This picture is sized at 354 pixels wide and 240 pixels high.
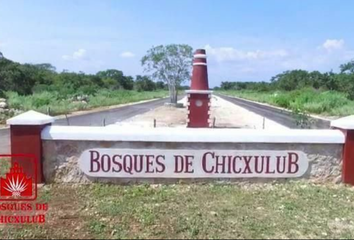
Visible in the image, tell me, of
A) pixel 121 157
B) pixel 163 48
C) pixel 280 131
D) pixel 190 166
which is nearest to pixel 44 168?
pixel 121 157

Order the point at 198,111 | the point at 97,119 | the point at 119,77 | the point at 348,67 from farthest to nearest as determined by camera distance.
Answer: the point at 119,77 < the point at 348,67 < the point at 97,119 < the point at 198,111

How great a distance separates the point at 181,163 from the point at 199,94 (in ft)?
19.2

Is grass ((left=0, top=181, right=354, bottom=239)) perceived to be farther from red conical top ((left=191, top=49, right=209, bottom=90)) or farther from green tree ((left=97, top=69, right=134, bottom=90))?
green tree ((left=97, top=69, right=134, bottom=90))

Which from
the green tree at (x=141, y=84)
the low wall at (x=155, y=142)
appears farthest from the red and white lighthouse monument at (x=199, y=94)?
the green tree at (x=141, y=84)

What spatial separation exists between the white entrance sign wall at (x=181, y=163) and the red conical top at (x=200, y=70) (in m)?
5.72

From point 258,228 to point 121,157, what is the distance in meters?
2.42

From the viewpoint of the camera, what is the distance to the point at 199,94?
11.2 metres

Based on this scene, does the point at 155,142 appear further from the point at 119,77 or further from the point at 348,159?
the point at 119,77

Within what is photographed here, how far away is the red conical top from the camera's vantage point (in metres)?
11.0

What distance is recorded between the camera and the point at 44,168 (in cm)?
554

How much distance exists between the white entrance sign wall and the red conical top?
572 cm

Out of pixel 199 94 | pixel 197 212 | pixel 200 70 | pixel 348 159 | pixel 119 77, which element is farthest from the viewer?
pixel 119 77

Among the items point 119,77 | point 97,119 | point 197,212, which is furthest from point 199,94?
point 119,77

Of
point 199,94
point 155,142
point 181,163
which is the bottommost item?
point 181,163
